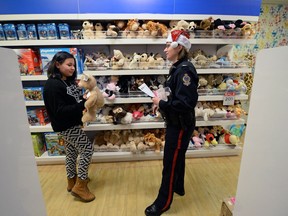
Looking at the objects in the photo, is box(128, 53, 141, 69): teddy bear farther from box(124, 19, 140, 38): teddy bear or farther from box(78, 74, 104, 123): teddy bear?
box(78, 74, 104, 123): teddy bear

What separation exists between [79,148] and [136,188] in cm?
72

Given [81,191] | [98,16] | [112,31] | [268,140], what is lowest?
[81,191]

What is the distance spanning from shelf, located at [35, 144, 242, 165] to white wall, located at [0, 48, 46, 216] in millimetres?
1375

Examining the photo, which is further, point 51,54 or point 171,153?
point 51,54

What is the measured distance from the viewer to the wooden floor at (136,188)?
1.54 metres

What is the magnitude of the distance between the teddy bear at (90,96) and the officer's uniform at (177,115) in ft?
1.77

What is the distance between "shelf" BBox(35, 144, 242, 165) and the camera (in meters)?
2.15

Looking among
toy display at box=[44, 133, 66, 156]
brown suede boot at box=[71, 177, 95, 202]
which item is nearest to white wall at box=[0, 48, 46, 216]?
brown suede boot at box=[71, 177, 95, 202]

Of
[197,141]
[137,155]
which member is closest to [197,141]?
[197,141]

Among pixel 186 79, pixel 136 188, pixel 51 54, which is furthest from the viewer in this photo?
pixel 51 54

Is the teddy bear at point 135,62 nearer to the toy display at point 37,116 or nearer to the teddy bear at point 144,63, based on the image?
the teddy bear at point 144,63

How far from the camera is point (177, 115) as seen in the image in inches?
49.9

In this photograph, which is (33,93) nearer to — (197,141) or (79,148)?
(79,148)

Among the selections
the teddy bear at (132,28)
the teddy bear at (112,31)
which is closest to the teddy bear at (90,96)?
the teddy bear at (112,31)
